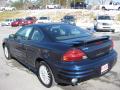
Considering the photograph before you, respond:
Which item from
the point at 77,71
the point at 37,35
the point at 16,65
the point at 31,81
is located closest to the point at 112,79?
the point at 77,71

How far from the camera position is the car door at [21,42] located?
7111mm

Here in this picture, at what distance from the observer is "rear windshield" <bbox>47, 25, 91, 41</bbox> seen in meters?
6.18

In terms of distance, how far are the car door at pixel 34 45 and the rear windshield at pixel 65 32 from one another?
0.30m

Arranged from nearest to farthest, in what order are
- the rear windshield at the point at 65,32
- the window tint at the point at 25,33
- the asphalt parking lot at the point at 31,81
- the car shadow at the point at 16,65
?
1. the asphalt parking lot at the point at 31,81
2. the rear windshield at the point at 65,32
3. the window tint at the point at 25,33
4. the car shadow at the point at 16,65

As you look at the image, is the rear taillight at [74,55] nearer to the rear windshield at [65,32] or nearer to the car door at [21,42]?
the rear windshield at [65,32]

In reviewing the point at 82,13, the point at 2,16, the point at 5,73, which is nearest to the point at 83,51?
the point at 5,73

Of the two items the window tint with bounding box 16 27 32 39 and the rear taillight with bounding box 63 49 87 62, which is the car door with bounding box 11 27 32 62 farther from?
the rear taillight with bounding box 63 49 87 62

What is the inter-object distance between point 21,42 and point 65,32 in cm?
151

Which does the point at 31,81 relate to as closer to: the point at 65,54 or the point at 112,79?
the point at 65,54

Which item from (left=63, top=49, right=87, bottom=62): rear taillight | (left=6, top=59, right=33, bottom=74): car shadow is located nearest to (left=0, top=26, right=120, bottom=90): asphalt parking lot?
(left=6, top=59, right=33, bottom=74): car shadow

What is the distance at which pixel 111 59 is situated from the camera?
19.5 feet

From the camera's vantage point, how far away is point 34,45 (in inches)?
253

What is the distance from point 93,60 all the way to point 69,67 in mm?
581

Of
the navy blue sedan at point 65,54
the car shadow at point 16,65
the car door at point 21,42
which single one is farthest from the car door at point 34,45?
the car shadow at point 16,65
